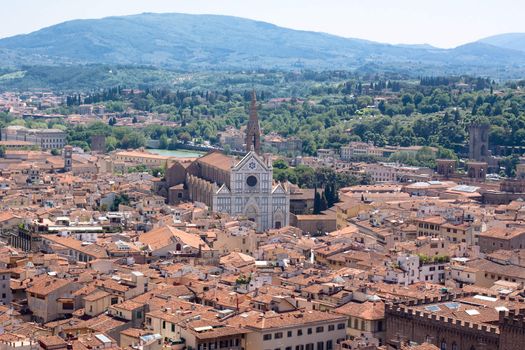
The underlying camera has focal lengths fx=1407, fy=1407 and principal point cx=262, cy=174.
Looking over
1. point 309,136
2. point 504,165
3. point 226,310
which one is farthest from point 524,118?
point 226,310

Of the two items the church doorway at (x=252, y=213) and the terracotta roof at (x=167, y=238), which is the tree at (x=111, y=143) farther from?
the terracotta roof at (x=167, y=238)

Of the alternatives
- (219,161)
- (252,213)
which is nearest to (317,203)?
(252,213)

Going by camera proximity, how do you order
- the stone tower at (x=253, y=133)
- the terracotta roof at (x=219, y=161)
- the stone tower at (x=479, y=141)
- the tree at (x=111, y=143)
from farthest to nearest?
the tree at (x=111, y=143)
the stone tower at (x=479, y=141)
the stone tower at (x=253, y=133)
the terracotta roof at (x=219, y=161)

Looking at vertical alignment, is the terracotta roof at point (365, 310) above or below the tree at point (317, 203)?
above

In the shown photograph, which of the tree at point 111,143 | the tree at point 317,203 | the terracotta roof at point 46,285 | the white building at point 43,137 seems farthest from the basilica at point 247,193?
the white building at point 43,137

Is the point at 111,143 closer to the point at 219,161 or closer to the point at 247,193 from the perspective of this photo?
the point at 219,161

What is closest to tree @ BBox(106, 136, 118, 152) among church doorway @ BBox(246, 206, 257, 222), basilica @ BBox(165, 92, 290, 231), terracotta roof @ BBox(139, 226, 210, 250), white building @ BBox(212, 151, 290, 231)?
basilica @ BBox(165, 92, 290, 231)

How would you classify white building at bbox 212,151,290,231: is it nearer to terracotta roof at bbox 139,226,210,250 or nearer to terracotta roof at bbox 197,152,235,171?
terracotta roof at bbox 197,152,235,171

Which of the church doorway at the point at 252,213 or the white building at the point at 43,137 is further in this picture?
the white building at the point at 43,137
